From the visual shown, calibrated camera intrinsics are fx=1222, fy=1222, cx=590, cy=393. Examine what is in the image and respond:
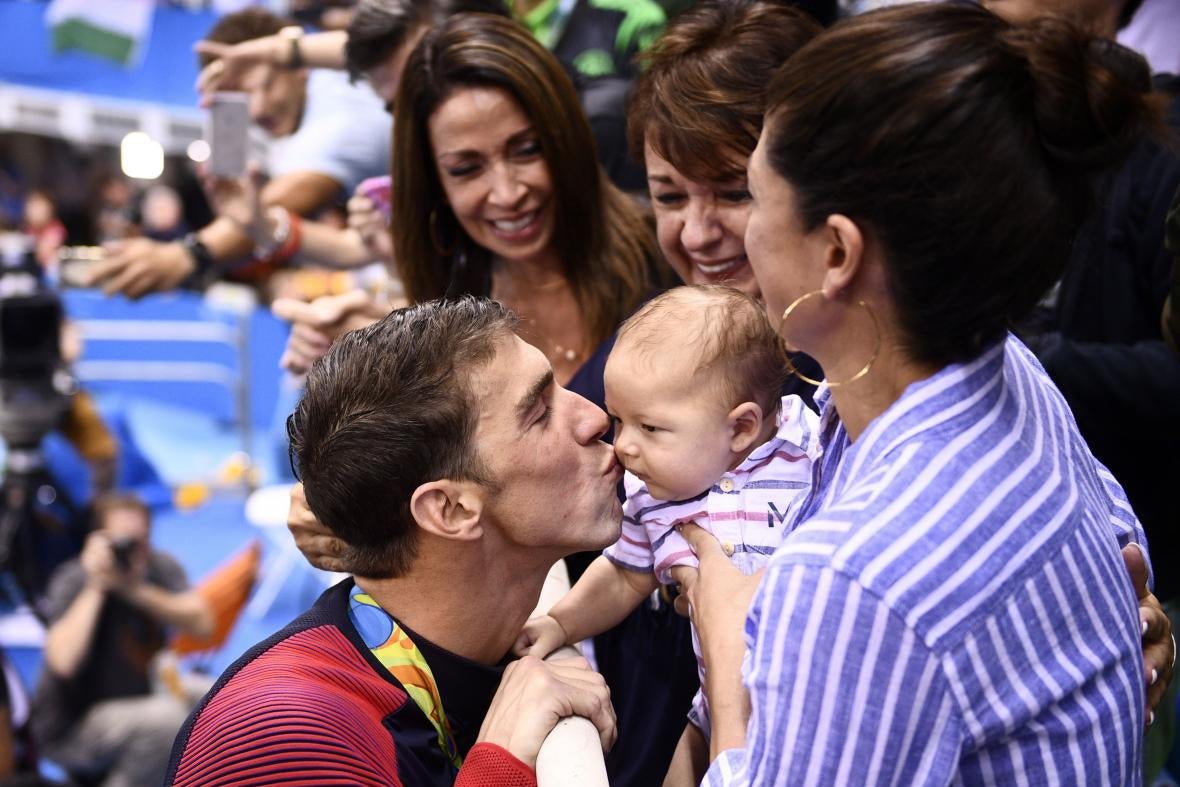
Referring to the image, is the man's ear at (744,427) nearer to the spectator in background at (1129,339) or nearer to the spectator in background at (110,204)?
the spectator in background at (1129,339)

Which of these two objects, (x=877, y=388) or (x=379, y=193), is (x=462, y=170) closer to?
(x=379, y=193)

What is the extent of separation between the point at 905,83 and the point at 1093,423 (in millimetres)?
1287

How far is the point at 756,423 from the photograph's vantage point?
1771mm

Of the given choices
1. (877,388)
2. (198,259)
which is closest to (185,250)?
(198,259)

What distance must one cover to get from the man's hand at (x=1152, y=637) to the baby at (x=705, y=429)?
445mm

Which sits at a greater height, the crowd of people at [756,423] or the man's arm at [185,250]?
the crowd of people at [756,423]

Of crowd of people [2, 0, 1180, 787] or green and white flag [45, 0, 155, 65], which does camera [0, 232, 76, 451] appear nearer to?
green and white flag [45, 0, 155, 65]

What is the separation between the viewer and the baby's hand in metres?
1.77

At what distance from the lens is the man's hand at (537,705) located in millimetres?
1488

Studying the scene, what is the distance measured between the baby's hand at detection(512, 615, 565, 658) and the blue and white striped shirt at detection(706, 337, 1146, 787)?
24.1 inches

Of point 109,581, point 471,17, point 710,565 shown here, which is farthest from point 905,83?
point 109,581

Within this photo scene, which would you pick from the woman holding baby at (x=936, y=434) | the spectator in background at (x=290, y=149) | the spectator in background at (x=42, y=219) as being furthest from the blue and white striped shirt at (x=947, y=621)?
the spectator in background at (x=42, y=219)

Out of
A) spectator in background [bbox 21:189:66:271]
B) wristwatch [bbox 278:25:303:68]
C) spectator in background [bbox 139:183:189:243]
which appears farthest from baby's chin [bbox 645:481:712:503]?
spectator in background [bbox 21:189:66:271]

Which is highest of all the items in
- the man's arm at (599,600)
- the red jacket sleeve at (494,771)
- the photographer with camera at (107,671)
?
the red jacket sleeve at (494,771)
